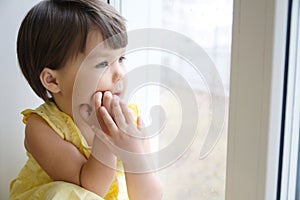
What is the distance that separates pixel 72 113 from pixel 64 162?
102mm

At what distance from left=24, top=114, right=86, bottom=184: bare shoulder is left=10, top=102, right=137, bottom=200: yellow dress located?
14 mm

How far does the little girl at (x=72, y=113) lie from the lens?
70 cm

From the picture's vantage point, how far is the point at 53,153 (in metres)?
0.73

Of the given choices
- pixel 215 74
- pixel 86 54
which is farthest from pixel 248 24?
pixel 86 54

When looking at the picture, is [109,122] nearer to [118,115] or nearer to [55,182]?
[118,115]

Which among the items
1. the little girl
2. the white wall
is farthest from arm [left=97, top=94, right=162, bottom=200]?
the white wall

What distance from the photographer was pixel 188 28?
0.81 metres

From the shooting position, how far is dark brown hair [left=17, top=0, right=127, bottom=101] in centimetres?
72

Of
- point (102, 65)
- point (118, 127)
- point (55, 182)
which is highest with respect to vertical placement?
point (102, 65)

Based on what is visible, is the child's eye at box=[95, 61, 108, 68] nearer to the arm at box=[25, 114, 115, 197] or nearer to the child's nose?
the child's nose

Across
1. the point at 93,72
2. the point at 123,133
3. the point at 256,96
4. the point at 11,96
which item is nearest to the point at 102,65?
the point at 93,72

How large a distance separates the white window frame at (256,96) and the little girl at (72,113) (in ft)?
0.61

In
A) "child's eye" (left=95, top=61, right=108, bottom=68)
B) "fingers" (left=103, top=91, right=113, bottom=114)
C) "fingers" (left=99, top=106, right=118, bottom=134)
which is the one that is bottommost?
"fingers" (left=99, top=106, right=118, bottom=134)

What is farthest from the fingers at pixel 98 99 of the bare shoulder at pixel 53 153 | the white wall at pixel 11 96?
the white wall at pixel 11 96
